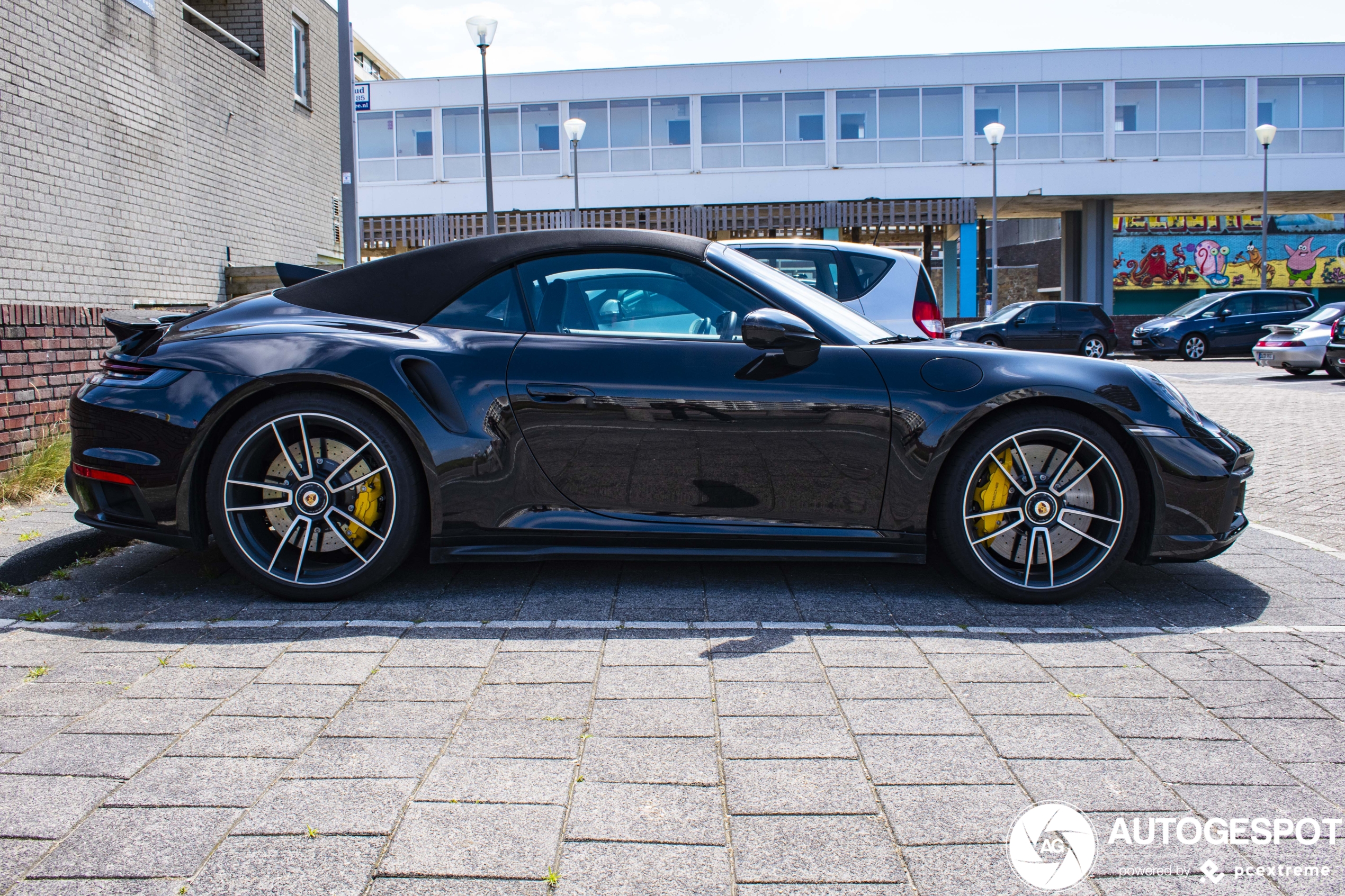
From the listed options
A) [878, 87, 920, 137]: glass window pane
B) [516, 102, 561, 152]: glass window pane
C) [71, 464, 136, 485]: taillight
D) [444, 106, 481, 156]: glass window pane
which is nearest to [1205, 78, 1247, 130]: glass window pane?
[878, 87, 920, 137]: glass window pane

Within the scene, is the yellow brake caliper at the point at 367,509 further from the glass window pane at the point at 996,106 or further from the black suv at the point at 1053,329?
the glass window pane at the point at 996,106

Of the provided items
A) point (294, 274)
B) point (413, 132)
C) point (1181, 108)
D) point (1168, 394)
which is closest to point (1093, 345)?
point (1181, 108)

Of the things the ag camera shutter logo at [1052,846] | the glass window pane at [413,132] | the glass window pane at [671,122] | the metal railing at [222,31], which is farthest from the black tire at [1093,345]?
the ag camera shutter logo at [1052,846]

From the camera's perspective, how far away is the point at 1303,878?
182 centimetres

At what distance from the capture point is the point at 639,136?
3159 centimetres

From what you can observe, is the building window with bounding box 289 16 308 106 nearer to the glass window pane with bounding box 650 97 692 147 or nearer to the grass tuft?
the grass tuft

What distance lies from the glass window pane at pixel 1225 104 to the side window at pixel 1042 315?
521 inches

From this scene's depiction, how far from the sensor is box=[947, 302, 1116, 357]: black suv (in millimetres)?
22516

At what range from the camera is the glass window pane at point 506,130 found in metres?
32.2

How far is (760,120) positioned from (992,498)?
29.6 m

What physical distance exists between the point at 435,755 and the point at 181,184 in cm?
1019

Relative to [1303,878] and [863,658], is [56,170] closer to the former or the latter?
[863,658]

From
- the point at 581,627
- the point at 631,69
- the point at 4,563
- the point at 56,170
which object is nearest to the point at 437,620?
the point at 581,627

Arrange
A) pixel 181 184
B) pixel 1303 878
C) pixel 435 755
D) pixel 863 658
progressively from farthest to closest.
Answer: pixel 181 184 → pixel 863 658 → pixel 435 755 → pixel 1303 878
